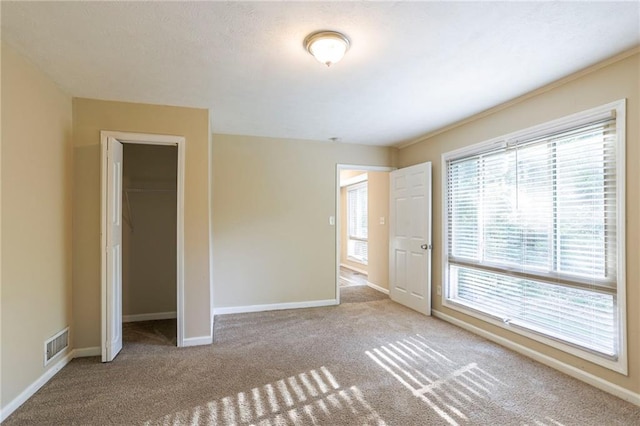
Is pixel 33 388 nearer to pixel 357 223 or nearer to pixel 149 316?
pixel 149 316

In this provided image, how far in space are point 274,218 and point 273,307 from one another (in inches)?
49.3

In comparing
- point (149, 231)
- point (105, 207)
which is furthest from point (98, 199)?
point (149, 231)

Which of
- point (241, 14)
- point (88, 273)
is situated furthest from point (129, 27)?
point (88, 273)

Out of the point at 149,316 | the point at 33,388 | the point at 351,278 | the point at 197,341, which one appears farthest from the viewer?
the point at 351,278

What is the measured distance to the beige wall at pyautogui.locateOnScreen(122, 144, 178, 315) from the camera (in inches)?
164

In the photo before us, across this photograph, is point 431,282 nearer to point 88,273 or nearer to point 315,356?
point 315,356

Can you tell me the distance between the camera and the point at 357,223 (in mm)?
8055

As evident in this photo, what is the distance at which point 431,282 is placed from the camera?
430 centimetres

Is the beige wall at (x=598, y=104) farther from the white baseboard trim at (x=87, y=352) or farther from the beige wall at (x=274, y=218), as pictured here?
the white baseboard trim at (x=87, y=352)

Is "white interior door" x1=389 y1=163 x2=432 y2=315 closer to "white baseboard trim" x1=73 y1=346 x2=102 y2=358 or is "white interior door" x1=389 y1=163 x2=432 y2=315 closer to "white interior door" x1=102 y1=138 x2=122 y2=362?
"white interior door" x1=102 y1=138 x2=122 y2=362

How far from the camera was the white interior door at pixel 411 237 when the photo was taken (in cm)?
425

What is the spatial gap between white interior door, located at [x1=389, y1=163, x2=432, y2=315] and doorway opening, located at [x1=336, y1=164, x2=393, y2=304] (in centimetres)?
46

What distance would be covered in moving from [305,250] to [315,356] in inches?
74.3

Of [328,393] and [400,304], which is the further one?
[400,304]
